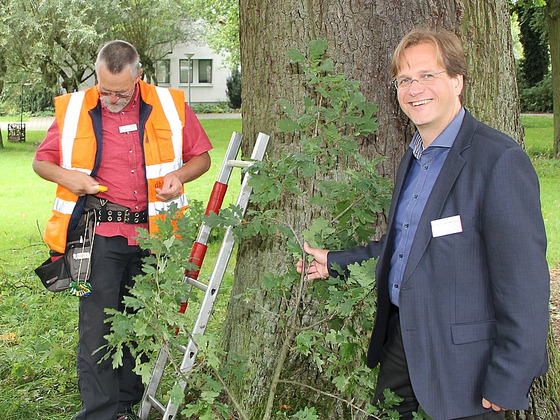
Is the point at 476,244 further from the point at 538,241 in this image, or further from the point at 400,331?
the point at 400,331

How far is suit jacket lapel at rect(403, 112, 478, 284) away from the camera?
7.51ft

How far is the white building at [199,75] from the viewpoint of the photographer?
43.9 meters

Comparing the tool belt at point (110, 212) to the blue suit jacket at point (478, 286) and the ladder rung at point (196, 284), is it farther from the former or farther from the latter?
the blue suit jacket at point (478, 286)

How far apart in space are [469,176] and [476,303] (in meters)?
0.40

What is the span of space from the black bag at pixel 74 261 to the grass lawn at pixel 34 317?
0.77m

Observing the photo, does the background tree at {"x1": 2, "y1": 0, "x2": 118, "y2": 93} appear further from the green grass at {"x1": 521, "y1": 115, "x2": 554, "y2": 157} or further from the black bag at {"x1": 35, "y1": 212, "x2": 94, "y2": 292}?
the black bag at {"x1": 35, "y1": 212, "x2": 94, "y2": 292}

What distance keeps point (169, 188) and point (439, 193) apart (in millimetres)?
1867

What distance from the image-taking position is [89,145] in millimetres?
3805

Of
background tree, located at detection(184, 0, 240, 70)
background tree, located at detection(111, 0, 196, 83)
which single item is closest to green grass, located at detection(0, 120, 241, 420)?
background tree, located at detection(184, 0, 240, 70)

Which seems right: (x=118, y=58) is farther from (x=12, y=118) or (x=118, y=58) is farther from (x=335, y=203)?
(x=12, y=118)

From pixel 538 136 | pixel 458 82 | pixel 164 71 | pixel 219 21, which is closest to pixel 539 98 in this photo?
pixel 538 136

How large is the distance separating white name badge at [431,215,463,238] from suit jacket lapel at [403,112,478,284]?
0.02 meters

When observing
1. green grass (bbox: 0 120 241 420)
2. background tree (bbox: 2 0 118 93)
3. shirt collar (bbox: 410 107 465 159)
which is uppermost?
background tree (bbox: 2 0 118 93)

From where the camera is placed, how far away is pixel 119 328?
9.21 feet
